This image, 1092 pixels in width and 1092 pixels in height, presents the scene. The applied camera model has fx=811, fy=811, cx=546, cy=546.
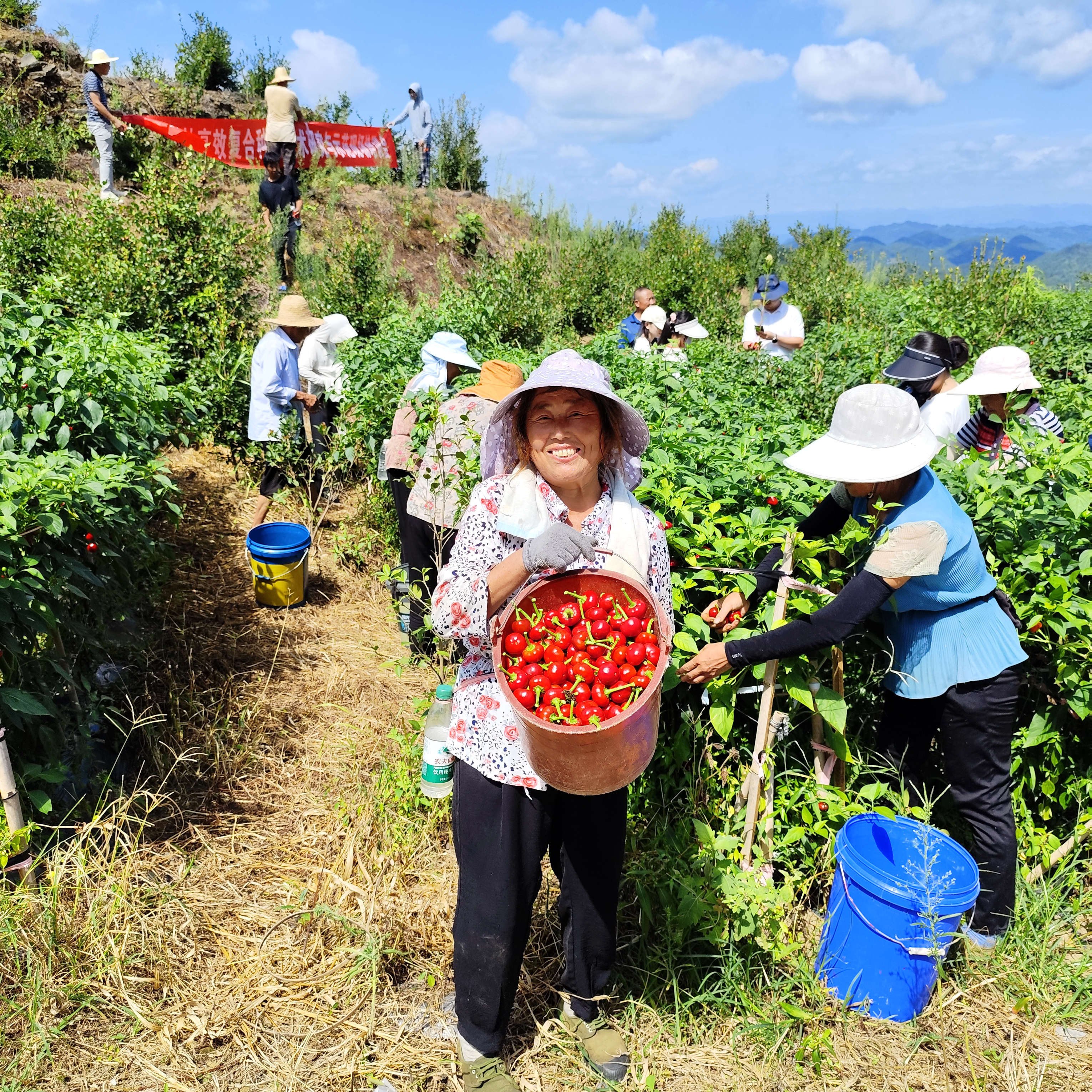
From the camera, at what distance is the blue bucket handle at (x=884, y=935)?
7.62 ft

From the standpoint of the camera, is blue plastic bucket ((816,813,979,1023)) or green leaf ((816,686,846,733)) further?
green leaf ((816,686,846,733))

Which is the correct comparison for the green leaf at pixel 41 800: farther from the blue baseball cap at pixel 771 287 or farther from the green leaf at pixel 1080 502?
the blue baseball cap at pixel 771 287

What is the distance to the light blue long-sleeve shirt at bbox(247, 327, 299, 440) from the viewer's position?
566 cm

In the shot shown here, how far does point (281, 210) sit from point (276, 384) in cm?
638

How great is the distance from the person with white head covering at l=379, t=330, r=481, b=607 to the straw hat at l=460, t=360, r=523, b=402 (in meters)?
0.30

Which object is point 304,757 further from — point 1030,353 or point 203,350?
point 1030,353

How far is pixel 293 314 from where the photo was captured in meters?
5.87

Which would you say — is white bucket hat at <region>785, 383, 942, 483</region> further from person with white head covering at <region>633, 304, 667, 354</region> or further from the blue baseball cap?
person with white head covering at <region>633, 304, 667, 354</region>

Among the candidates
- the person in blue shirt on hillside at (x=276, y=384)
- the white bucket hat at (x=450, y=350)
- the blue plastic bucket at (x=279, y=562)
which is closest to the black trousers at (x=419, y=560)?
the blue plastic bucket at (x=279, y=562)

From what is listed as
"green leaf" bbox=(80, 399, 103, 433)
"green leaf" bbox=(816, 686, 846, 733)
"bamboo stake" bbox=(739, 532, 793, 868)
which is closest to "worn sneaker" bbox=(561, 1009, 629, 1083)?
"bamboo stake" bbox=(739, 532, 793, 868)

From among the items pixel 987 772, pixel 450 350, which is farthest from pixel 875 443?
pixel 450 350

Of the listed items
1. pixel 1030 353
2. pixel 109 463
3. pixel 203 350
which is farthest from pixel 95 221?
pixel 1030 353

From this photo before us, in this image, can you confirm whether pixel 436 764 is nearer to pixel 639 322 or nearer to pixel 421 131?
pixel 639 322

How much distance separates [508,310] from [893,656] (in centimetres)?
681
